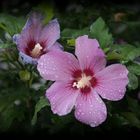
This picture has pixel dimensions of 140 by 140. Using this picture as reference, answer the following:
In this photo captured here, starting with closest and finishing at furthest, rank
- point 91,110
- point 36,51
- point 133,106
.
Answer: point 91,110 < point 36,51 < point 133,106

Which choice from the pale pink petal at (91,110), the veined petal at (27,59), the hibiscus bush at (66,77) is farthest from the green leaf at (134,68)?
the veined petal at (27,59)

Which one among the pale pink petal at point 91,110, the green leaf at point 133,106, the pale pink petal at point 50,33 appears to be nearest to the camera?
the pale pink petal at point 91,110

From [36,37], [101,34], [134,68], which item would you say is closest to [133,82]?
[134,68]

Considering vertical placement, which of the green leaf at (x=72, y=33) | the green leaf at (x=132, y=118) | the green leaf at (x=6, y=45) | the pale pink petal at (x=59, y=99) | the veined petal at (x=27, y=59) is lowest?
the green leaf at (x=132, y=118)

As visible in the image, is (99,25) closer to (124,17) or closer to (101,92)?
(101,92)

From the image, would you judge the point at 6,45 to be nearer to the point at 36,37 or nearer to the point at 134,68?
the point at 36,37

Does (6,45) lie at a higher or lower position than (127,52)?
higher

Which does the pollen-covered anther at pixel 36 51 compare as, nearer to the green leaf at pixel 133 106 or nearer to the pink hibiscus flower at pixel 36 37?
the pink hibiscus flower at pixel 36 37

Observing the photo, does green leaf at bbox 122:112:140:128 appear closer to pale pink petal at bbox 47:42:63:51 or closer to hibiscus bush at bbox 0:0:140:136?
hibiscus bush at bbox 0:0:140:136

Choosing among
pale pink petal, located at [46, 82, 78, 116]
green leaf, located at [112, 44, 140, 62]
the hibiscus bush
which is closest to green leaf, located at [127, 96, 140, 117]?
the hibiscus bush

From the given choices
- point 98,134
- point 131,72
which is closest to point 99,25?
point 131,72
